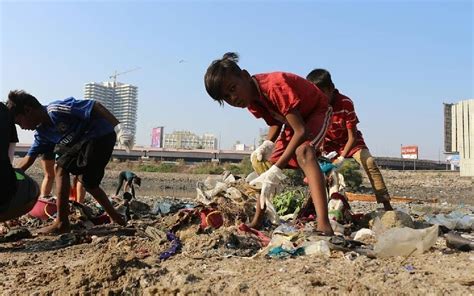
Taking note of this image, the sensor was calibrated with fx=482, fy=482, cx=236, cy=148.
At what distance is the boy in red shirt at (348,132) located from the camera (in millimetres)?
5219

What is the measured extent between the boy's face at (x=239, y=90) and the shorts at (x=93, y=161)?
1834mm

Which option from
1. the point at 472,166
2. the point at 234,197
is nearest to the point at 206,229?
the point at 234,197

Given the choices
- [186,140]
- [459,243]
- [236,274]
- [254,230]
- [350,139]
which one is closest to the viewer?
[236,274]

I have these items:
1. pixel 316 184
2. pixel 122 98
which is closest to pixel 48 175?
pixel 316 184

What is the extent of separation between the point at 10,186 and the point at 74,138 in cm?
140

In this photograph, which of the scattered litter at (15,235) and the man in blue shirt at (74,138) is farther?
the man in blue shirt at (74,138)

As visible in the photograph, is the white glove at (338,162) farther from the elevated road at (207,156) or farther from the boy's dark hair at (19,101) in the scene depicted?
the elevated road at (207,156)

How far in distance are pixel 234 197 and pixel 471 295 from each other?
8.75 ft

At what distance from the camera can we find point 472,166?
35.0 m

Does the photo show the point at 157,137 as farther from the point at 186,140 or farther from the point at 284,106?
the point at 284,106

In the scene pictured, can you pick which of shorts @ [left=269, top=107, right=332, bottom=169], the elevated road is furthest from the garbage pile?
the elevated road

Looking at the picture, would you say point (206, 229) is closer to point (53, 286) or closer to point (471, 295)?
point (53, 286)

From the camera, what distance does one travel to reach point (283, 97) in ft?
11.8

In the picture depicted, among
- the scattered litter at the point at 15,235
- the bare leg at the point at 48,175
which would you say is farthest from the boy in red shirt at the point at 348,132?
the bare leg at the point at 48,175
